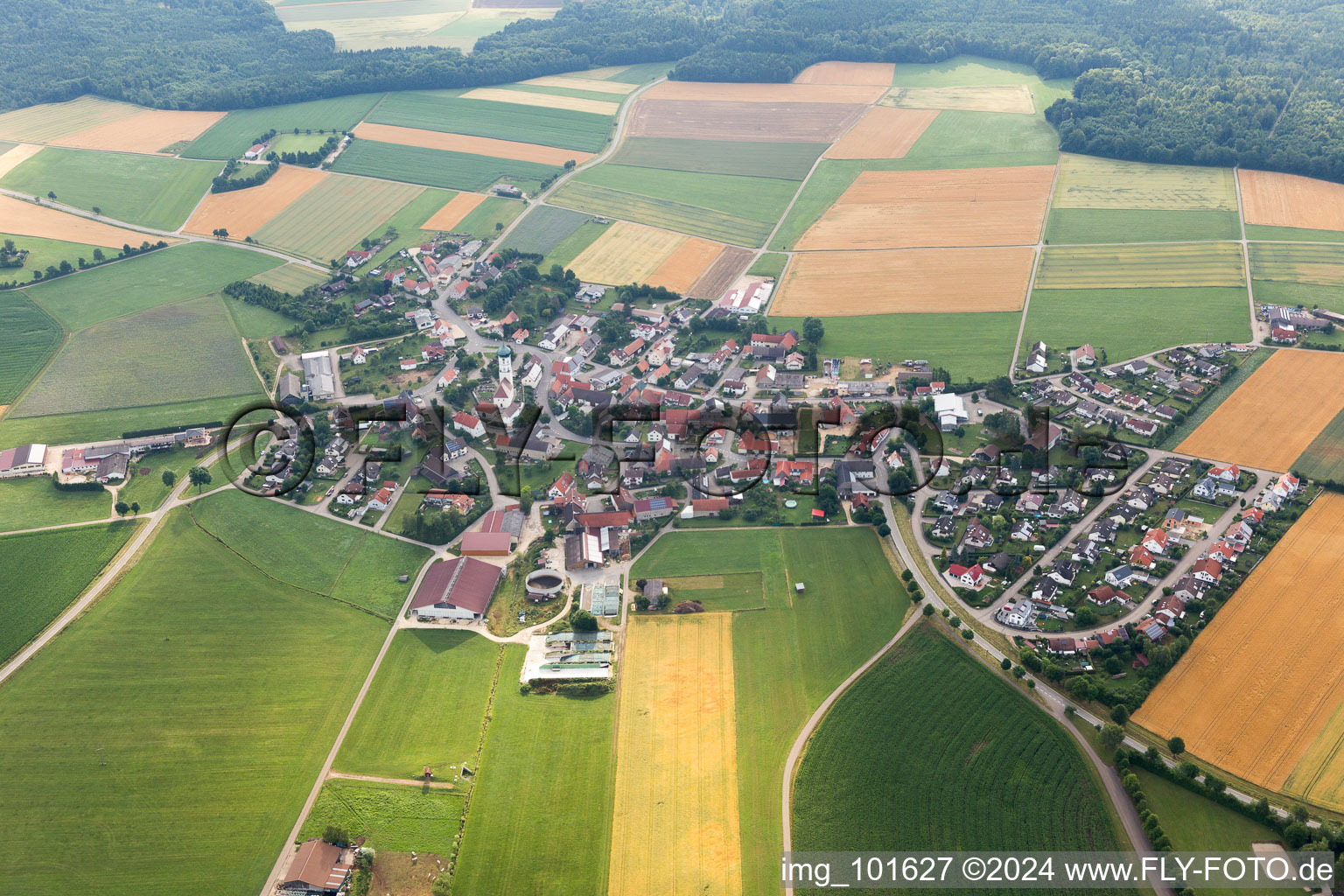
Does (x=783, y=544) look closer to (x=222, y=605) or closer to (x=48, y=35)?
(x=222, y=605)

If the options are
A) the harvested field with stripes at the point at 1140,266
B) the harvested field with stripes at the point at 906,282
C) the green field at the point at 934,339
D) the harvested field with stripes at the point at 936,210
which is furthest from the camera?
the harvested field with stripes at the point at 936,210

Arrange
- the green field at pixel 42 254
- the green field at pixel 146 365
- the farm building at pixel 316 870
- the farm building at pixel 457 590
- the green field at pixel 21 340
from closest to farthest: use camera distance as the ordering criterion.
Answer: the farm building at pixel 316 870, the farm building at pixel 457 590, the green field at pixel 146 365, the green field at pixel 21 340, the green field at pixel 42 254

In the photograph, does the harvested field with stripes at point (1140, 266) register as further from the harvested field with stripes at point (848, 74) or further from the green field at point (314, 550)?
the green field at point (314, 550)

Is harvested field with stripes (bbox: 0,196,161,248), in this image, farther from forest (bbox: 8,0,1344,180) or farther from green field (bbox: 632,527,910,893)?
green field (bbox: 632,527,910,893)

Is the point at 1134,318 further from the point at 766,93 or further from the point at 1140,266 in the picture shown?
the point at 766,93

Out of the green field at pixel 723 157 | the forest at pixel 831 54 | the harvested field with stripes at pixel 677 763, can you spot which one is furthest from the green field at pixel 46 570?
the forest at pixel 831 54

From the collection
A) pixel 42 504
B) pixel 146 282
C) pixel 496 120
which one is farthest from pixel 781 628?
pixel 496 120
